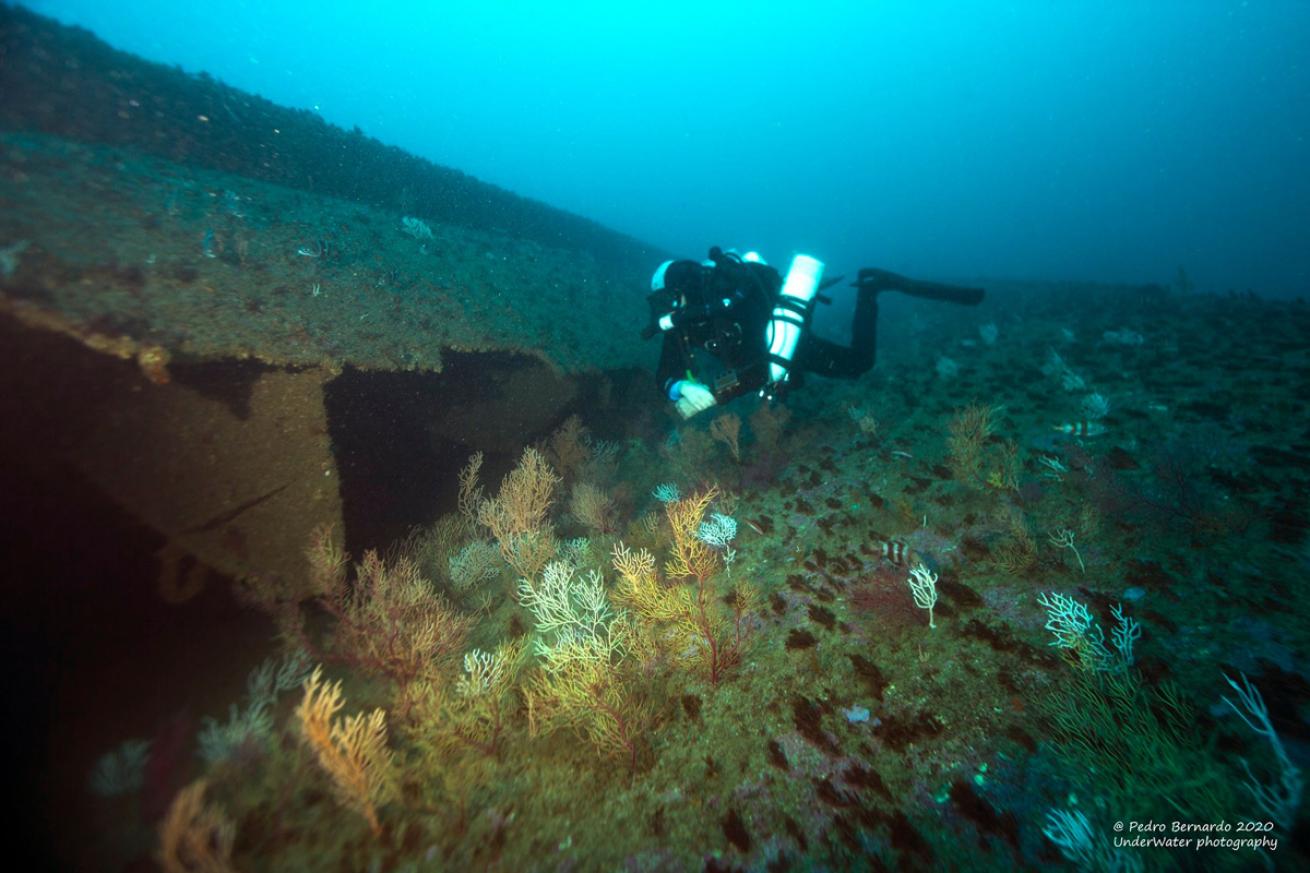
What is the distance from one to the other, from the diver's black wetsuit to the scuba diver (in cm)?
1

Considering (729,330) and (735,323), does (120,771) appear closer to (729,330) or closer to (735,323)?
(729,330)

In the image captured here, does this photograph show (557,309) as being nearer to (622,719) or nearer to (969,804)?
(622,719)

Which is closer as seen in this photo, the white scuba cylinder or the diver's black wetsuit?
the diver's black wetsuit

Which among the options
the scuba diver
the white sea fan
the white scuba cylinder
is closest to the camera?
the white sea fan

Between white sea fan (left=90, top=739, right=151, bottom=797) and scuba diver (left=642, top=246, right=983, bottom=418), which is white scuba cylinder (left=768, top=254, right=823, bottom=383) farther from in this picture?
white sea fan (left=90, top=739, right=151, bottom=797)

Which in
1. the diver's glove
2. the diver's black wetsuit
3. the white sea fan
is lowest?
the white sea fan

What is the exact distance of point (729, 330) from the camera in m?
5.80

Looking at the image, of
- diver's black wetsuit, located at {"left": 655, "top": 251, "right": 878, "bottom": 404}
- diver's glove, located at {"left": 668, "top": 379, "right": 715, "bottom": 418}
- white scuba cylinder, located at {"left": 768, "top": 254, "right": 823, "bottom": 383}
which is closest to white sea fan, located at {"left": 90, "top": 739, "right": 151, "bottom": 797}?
diver's glove, located at {"left": 668, "top": 379, "right": 715, "bottom": 418}

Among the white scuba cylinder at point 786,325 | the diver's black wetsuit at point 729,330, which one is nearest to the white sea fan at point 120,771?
the diver's black wetsuit at point 729,330

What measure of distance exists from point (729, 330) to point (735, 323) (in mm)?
133

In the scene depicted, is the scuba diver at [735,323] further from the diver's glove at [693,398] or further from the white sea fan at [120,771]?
the white sea fan at [120,771]

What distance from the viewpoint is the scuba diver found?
577 cm

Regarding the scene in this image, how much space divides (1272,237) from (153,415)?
86.9m

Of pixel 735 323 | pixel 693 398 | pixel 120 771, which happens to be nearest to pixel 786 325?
pixel 735 323
